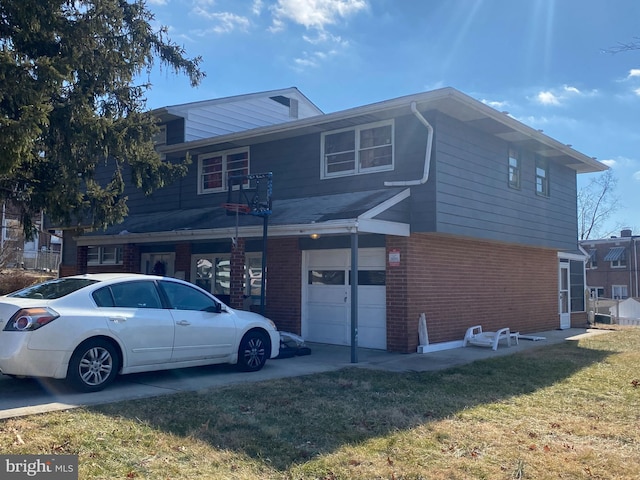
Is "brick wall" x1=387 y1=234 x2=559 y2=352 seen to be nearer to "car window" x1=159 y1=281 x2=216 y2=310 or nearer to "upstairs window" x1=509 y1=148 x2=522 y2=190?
"upstairs window" x1=509 y1=148 x2=522 y2=190

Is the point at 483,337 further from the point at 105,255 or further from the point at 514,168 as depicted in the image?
the point at 105,255

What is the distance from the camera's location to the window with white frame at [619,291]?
142ft

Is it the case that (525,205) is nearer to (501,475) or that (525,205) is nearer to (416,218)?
(416,218)

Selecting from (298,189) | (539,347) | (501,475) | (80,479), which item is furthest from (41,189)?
(539,347)

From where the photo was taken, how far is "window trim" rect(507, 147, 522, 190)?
1474cm

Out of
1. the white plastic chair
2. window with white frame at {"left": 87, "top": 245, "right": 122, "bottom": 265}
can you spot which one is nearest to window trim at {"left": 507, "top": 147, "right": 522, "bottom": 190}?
the white plastic chair

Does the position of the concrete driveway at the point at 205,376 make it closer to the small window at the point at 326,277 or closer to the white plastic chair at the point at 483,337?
the white plastic chair at the point at 483,337

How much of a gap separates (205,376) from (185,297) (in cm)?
121

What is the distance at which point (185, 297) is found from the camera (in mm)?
8516

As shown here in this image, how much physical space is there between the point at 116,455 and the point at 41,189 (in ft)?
23.9

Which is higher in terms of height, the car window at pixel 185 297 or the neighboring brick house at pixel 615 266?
the neighboring brick house at pixel 615 266

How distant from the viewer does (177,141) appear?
1720cm

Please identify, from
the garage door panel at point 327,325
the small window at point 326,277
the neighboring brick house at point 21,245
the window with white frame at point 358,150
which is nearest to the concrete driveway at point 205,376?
the garage door panel at point 327,325

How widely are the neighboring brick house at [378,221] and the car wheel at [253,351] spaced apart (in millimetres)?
1852
